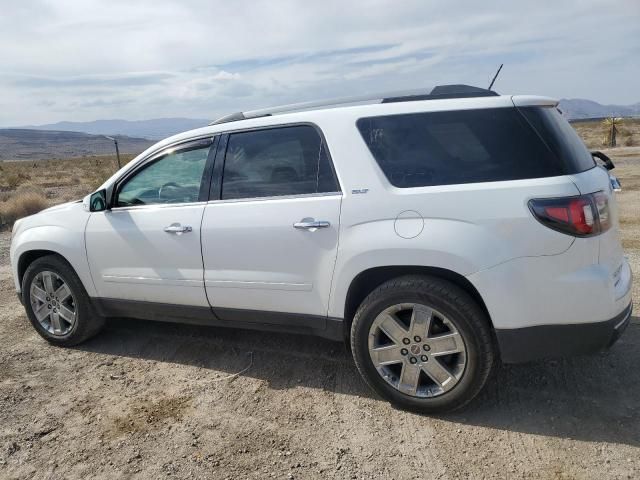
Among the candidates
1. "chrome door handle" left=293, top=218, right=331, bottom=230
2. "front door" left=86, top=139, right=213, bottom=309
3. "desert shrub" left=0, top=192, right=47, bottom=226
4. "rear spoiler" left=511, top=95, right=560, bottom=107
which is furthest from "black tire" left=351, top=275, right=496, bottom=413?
"desert shrub" left=0, top=192, right=47, bottom=226

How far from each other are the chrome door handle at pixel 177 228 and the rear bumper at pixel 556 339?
2174 millimetres

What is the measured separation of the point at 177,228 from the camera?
12.2 ft

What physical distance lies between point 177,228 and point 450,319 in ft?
6.59

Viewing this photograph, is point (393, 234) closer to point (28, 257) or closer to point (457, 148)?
point (457, 148)

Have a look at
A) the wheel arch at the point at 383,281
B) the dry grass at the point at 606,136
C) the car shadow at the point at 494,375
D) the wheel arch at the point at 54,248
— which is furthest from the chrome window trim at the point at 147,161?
the dry grass at the point at 606,136

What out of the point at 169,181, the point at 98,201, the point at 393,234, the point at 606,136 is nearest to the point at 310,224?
the point at 393,234

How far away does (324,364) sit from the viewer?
385 centimetres

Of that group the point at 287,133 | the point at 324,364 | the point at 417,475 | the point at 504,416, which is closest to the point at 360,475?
the point at 417,475

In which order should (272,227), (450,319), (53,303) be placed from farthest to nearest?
(53,303)
(272,227)
(450,319)

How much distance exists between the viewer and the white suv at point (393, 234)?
272 cm

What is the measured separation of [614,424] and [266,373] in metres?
2.24

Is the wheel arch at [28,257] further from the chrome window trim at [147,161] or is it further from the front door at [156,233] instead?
the chrome window trim at [147,161]

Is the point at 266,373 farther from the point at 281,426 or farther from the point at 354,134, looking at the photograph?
the point at 354,134

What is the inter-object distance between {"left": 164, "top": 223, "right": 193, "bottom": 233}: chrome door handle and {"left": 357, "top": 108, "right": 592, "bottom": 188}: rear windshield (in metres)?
1.42
